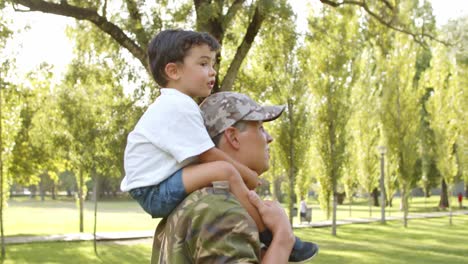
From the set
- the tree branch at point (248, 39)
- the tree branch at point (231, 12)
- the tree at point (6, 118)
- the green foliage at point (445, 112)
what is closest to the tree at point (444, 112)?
the green foliage at point (445, 112)

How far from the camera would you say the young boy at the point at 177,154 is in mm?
1890

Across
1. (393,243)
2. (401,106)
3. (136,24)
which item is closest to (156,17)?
(136,24)

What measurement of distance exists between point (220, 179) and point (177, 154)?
143 mm

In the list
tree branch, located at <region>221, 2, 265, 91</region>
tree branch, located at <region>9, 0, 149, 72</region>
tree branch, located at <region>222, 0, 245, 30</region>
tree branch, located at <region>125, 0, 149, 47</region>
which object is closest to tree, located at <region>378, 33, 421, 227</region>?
tree branch, located at <region>221, 2, 265, 91</region>

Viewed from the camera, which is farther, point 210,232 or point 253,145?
point 253,145

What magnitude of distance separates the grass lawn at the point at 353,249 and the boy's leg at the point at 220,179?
53.4ft

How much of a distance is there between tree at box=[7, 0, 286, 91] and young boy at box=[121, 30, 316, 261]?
984 cm

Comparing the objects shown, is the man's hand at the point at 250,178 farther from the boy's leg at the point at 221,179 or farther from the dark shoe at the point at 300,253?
the dark shoe at the point at 300,253

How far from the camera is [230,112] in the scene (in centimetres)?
195

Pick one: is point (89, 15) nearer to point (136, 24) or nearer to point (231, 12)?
point (136, 24)

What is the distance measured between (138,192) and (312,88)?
26.4m

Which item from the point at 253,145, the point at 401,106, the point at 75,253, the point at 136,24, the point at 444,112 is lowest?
the point at 75,253

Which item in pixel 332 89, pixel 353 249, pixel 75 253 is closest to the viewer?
pixel 75 253

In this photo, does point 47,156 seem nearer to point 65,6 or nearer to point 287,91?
point 287,91
